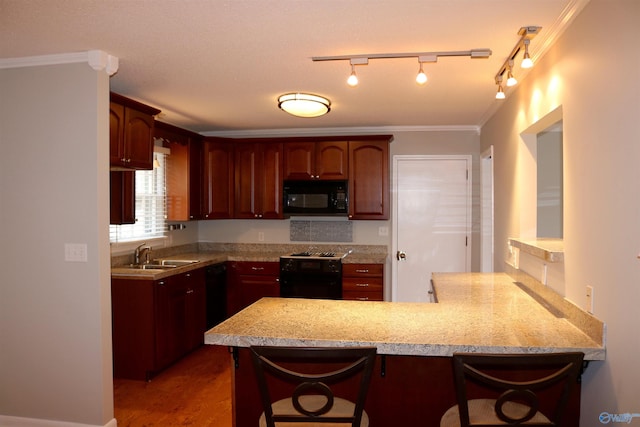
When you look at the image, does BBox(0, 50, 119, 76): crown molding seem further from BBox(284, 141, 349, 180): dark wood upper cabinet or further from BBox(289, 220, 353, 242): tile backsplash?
BBox(289, 220, 353, 242): tile backsplash

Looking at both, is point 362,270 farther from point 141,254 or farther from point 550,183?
point 141,254

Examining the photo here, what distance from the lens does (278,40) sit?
2.31m

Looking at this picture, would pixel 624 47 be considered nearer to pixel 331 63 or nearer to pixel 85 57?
pixel 331 63

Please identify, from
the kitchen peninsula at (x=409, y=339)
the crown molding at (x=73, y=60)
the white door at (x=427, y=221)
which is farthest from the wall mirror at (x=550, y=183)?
the crown molding at (x=73, y=60)

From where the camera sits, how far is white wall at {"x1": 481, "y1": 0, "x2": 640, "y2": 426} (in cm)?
146

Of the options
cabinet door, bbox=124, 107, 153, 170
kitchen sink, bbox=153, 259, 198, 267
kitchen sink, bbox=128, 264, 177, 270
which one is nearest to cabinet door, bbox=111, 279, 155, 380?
kitchen sink, bbox=128, 264, 177, 270

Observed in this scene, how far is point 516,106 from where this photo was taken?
3012 millimetres

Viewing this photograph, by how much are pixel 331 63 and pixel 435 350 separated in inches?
72.2

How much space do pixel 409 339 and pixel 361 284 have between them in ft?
9.13

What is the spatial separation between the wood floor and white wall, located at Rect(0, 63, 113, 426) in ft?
1.03

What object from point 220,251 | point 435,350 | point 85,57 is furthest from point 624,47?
point 220,251

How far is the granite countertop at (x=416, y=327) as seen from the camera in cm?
162

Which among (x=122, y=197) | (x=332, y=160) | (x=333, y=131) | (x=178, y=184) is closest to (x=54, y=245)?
(x=122, y=197)

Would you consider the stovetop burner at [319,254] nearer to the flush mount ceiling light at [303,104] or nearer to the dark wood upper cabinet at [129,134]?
the flush mount ceiling light at [303,104]
